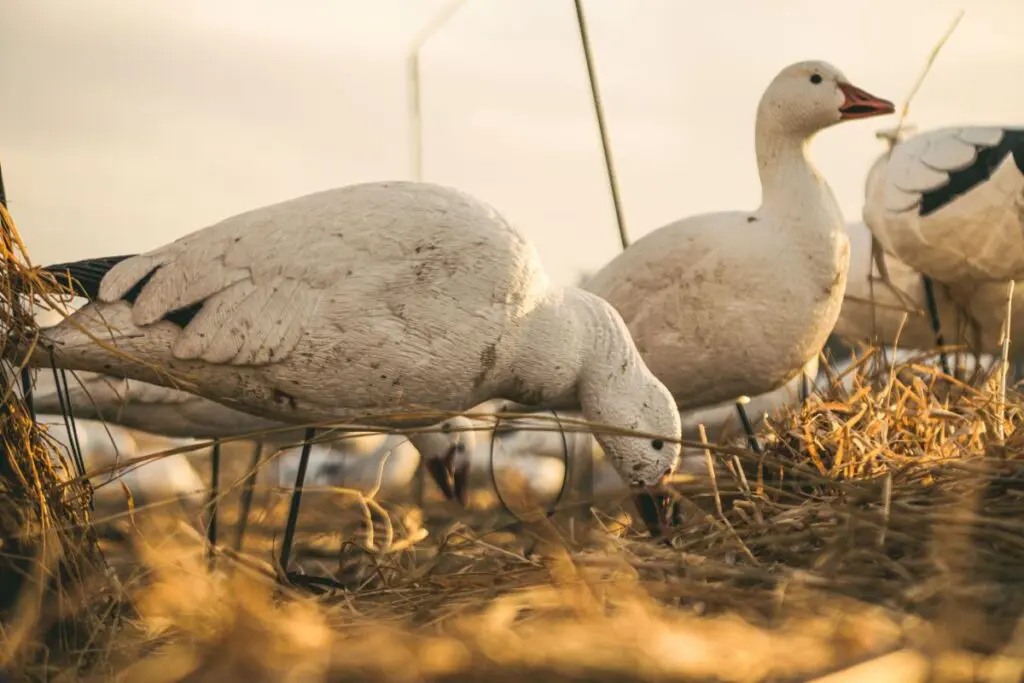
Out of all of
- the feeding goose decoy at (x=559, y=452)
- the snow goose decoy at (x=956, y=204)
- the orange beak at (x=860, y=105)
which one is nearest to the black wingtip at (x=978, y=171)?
the snow goose decoy at (x=956, y=204)

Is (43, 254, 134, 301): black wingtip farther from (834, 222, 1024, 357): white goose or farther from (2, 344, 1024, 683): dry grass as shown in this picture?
(834, 222, 1024, 357): white goose

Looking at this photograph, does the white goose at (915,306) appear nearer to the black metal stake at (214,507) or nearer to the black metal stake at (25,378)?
the black metal stake at (214,507)

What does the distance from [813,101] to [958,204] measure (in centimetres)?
32

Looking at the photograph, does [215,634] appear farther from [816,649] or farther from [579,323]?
[579,323]

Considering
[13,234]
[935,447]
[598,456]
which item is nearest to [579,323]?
[935,447]

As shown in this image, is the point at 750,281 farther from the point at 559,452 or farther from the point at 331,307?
the point at 559,452

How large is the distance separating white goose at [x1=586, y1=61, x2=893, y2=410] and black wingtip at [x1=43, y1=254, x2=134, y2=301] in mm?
925

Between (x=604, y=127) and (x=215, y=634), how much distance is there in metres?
1.20

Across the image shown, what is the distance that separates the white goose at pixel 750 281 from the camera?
5.97 ft

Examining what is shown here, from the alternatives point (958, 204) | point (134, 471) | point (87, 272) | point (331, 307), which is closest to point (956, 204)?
point (958, 204)

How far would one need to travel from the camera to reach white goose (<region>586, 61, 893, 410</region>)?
5.97ft

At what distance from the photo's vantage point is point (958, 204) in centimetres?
200

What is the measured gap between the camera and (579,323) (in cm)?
137

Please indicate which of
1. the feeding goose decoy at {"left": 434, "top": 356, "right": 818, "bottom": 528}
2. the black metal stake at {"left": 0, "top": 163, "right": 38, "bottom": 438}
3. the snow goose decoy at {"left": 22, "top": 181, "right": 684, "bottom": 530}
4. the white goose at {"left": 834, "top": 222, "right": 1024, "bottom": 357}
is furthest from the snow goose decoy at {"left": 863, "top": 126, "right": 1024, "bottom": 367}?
the black metal stake at {"left": 0, "top": 163, "right": 38, "bottom": 438}
